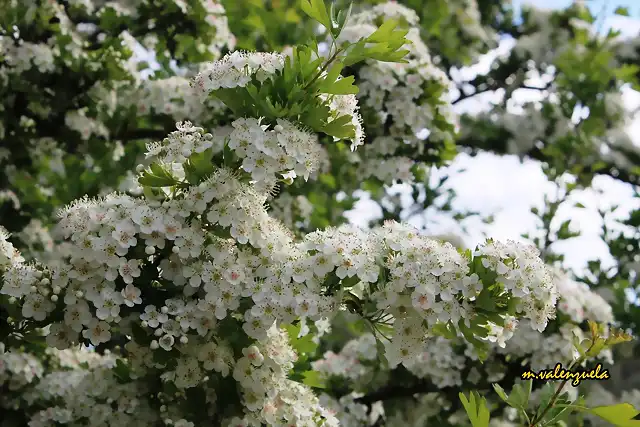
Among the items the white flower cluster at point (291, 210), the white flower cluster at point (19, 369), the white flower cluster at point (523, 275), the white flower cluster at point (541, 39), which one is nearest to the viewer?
the white flower cluster at point (523, 275)

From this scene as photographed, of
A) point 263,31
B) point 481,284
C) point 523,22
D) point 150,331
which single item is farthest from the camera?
point 523,22

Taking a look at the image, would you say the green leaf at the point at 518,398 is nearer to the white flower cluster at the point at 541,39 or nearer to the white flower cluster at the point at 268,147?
the white flower cluster at the point at 268,147

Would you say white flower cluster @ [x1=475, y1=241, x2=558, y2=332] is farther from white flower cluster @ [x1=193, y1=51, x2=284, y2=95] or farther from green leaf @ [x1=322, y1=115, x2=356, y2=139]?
white flower cluster @ [x1=193, y1=51, x2=284, y2=95]

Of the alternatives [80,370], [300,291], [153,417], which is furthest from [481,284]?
[80,370]

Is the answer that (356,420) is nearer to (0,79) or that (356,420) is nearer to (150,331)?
(150,331)

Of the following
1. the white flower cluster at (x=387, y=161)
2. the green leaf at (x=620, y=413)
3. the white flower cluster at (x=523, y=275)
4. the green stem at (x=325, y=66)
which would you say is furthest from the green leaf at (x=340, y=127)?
the white flower cluster at (x=387, y=161)

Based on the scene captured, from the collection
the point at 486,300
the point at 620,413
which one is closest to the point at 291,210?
the point at 486,300

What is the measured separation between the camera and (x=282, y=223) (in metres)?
3.15

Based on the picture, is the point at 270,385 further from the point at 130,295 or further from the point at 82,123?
the point at 82,123

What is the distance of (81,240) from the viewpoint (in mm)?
1847

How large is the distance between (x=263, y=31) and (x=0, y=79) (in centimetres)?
142

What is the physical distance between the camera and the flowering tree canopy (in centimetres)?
185

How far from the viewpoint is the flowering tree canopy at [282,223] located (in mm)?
1854

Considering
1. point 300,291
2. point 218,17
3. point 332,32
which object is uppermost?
point 332,32
